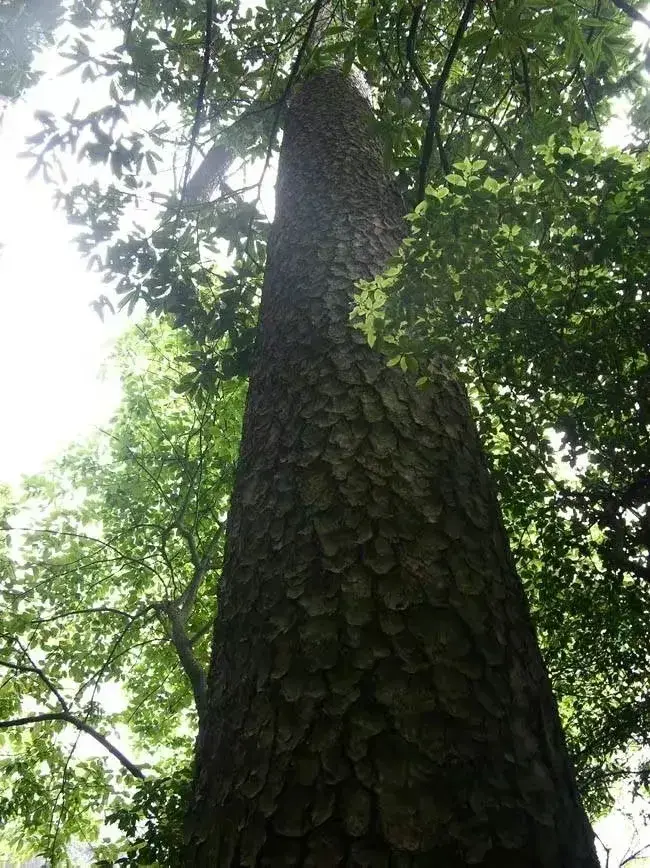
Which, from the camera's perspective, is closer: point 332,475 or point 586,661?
point 332,475

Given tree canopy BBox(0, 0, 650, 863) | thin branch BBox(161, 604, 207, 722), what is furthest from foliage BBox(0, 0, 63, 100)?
thin branch BBox(161, 604, 207, 722)

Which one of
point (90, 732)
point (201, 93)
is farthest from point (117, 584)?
point (201, 93)

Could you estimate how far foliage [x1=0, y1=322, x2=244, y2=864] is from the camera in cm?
553

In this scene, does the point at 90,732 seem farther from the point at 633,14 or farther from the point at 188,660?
the point at 633,14

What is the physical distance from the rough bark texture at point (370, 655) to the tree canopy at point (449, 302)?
31 centimetres

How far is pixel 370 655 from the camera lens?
1290 mm

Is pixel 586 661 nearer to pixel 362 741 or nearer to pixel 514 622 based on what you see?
pixel 514 622

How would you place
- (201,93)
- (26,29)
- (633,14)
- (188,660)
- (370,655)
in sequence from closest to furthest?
(370,655), (633,14), (201,93), (188,660), (26,29)

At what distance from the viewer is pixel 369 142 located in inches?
136

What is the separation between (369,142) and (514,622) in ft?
9.75

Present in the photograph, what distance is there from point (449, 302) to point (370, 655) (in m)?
1.12

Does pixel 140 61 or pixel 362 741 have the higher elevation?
pixel 140 61

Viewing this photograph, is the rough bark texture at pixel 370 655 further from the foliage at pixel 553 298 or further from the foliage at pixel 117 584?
the foliage at pixel 117 584

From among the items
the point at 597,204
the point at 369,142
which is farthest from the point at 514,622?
the point at 369,142
